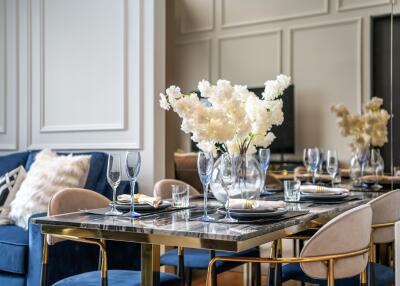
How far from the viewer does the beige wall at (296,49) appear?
5.88 metres

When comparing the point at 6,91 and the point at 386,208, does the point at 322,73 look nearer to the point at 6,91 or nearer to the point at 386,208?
the point at 6,91

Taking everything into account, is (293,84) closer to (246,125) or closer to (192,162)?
(192,162)

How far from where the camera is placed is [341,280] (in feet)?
6.68

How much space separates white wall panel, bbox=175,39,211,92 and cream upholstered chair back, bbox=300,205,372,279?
512 centimetres

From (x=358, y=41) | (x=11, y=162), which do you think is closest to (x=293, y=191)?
(x=11, y=162)

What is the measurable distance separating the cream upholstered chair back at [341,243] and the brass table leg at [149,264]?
0.47 meters

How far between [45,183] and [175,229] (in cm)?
179

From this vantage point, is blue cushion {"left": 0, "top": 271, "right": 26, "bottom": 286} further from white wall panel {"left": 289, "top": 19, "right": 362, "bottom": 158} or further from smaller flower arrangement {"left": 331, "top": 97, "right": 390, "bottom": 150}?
white wall panel {"left": 289, "top": 19, "right": 362, "bottom": 158}

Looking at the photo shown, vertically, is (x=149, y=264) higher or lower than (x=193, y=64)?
lower

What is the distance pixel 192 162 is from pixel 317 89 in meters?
2.60

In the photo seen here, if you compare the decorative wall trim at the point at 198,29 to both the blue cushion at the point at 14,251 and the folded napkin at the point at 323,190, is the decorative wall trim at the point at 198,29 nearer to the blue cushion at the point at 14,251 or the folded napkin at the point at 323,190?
the blue cushion at the point at 14,251

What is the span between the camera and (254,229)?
5.10 feet

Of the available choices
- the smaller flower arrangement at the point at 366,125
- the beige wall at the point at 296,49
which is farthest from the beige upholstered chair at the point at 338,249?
the beige wall at the point at 296,49

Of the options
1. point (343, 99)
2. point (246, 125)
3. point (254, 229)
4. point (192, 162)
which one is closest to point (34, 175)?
point (192, 162)
